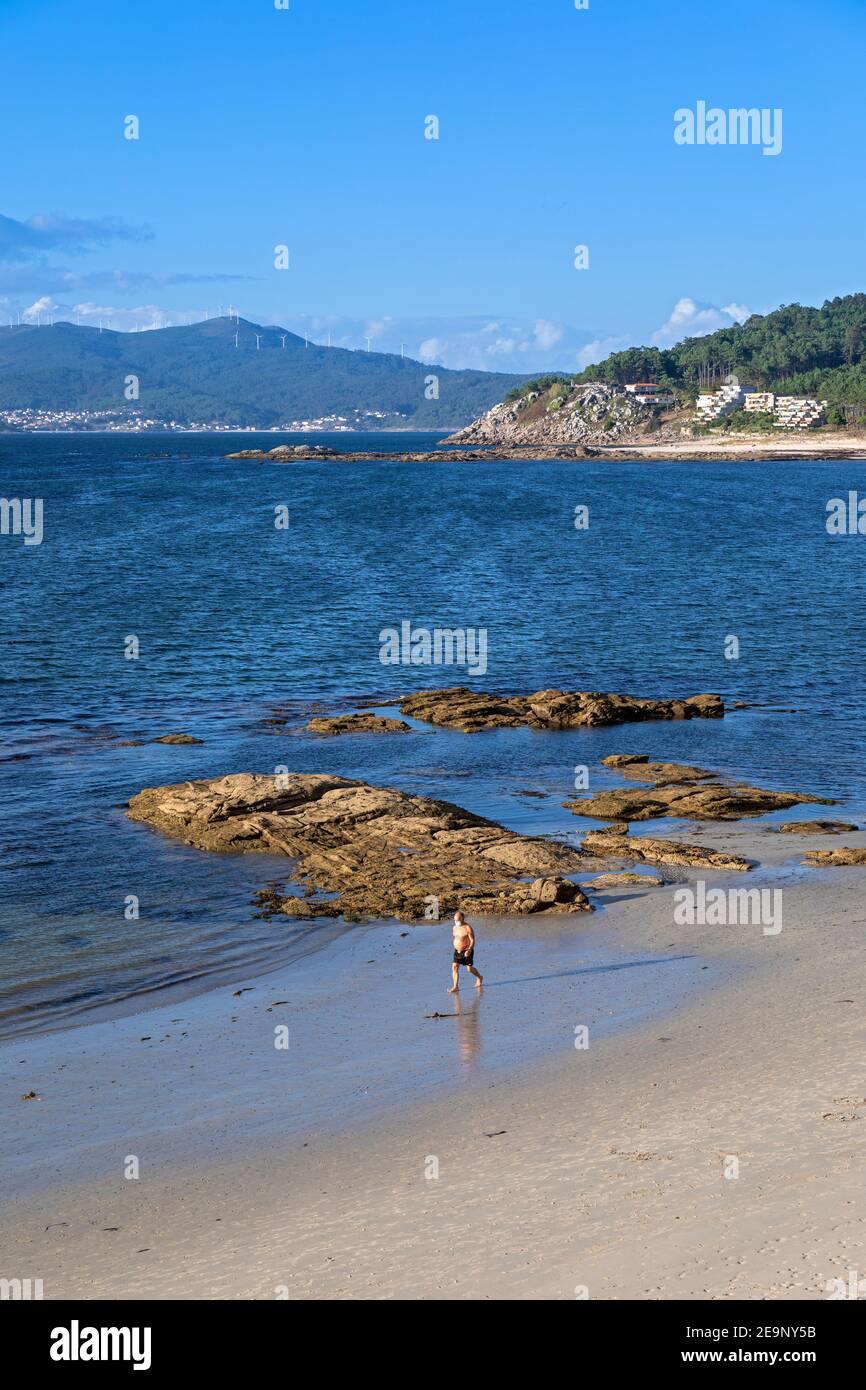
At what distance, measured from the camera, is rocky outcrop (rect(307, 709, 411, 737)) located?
41.1 m

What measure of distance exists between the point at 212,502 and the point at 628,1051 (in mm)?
118510

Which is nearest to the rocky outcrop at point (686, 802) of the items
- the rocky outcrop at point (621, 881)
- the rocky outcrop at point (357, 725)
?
the rocky outcrop at point (621, 881)

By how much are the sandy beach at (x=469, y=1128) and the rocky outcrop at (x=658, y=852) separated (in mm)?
3337

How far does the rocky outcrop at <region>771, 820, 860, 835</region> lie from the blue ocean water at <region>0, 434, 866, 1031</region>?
219 centimetres

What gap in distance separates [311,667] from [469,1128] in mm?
37273

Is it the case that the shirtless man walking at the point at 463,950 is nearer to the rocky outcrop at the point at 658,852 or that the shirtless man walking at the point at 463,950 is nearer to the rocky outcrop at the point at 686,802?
the rocky outcrop at the point at 658,852

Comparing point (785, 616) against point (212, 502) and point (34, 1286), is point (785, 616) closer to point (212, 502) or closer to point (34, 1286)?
point (34, 1286)

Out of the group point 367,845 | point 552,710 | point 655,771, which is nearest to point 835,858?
point 655,771

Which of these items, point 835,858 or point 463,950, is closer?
point 463,950

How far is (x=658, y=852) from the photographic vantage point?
28531 millimetres

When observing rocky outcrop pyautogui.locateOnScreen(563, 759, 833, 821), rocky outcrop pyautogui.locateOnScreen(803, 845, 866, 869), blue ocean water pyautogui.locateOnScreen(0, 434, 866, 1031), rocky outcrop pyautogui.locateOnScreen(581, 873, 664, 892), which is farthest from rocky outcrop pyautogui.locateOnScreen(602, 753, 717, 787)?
rocky outcrop pyautogui.locateOnScreen(581, 873, 664, 892)

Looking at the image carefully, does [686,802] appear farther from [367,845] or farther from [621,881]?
[367,845]

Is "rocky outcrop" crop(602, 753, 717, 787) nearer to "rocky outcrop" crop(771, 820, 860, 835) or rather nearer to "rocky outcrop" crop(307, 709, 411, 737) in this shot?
"rocky outcrop" crop(771, 820, 860, 835)

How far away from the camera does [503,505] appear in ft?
436
